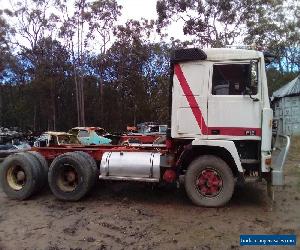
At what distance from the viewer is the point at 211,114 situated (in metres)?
8.06

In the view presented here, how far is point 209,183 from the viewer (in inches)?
318

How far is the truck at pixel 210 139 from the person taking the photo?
310 inches

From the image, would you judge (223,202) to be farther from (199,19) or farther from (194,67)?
(199,19)

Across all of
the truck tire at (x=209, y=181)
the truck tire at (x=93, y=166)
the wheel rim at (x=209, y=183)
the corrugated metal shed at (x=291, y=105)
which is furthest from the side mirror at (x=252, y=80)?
the corrugated metal shed at (x=291, y=105)

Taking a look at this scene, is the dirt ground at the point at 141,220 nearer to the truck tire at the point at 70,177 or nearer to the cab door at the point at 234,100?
the truck tire at the point at 70,177

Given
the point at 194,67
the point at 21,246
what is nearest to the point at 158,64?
the point at 194,67

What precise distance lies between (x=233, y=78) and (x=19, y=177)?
5.05 metres

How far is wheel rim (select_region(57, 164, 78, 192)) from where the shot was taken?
884 cm

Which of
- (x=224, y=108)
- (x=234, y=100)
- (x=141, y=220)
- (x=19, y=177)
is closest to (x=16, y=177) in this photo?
(x=19, y=177)

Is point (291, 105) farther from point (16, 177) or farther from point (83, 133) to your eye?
point (16, 177)

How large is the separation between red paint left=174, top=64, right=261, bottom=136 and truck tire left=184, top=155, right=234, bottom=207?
1.74ft

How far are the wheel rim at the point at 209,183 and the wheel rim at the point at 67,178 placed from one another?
2590mm

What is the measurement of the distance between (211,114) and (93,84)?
1297 inches

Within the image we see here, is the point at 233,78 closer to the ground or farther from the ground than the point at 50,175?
farther from the ground
